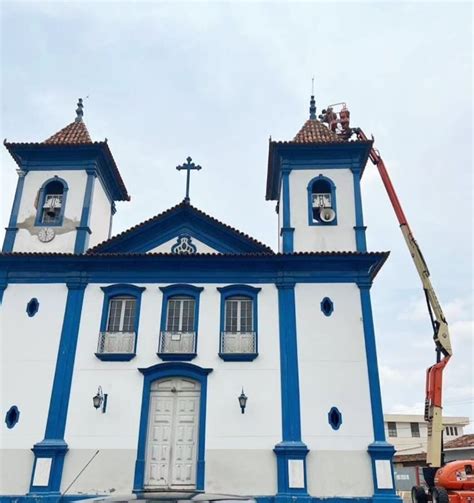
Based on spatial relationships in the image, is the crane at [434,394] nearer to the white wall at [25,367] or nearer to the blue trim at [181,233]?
the blue trim at [181,233]

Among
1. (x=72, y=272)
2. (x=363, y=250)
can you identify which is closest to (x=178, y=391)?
(x=72, y=272)

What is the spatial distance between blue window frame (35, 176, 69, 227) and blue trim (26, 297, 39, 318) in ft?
8.03

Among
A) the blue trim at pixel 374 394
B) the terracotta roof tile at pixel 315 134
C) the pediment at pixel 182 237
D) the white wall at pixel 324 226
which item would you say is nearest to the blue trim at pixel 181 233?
the pediment at pixel 182 237

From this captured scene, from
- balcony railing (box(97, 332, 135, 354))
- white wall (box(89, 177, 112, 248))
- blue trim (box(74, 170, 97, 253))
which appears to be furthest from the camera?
white wall (box(89, 177, 112, 248))

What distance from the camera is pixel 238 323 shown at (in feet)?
46.2

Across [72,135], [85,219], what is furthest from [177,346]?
[72,135]

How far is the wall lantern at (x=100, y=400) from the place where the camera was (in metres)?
Answer: 13.0

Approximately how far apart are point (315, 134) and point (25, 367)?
1091cm

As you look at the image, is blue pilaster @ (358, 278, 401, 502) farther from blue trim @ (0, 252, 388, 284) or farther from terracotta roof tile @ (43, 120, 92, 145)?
terracotta roof tile @ (43, 120, 92, 145)

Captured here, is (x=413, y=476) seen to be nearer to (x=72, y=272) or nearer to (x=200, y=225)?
(x=200, y=225)

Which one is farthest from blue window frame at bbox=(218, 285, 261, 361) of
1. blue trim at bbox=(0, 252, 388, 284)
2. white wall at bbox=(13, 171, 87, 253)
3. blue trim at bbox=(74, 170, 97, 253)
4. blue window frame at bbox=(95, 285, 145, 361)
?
white wall at bbox=(13, 171, 87, 253)

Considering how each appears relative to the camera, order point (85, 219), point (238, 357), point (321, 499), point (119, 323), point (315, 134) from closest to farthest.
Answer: point (321, 499) < point (238, 357) < point (119, 323) < point (85, 219) < point (315, 134)

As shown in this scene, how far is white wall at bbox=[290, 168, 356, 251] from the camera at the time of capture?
1503 centimetres

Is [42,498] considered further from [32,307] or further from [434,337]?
[434,337]
